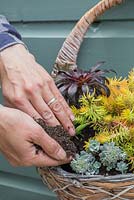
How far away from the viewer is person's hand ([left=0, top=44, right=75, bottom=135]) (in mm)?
983

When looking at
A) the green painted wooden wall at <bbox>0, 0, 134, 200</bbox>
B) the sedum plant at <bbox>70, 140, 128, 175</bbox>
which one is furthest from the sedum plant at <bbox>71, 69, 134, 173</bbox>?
the green painted wooden wall at <bbox>0, 0, 134, 200</bbox>

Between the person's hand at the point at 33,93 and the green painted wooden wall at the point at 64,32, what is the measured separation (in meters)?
0.49

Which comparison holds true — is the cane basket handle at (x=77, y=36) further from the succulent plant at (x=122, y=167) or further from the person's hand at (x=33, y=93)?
the succulent plant at (x=122, y=167)

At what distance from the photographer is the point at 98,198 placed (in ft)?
2.99

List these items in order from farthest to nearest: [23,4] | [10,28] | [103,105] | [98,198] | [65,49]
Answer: [23,4]
[65,49]
[10,28]
[103,105]
[98,198]

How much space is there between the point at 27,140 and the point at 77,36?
0.55 meters

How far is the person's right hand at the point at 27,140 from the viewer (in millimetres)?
920

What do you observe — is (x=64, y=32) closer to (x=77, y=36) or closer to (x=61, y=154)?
(x=77, y=36)

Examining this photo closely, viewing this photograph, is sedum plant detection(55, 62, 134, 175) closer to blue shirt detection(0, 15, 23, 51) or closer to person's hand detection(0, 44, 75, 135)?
person's hand detection(0, 44, 75, 135)

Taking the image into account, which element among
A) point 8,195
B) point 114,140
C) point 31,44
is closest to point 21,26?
point 31,44

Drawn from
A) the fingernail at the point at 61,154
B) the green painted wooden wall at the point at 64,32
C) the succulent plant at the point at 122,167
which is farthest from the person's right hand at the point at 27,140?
the green painted wooden wall at the point at 64,32

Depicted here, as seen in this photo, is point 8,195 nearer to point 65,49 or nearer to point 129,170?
point 65,49

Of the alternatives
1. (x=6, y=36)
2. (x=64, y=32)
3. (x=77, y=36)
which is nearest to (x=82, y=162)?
(x=6, y=36)

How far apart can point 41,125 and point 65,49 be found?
47 cm
